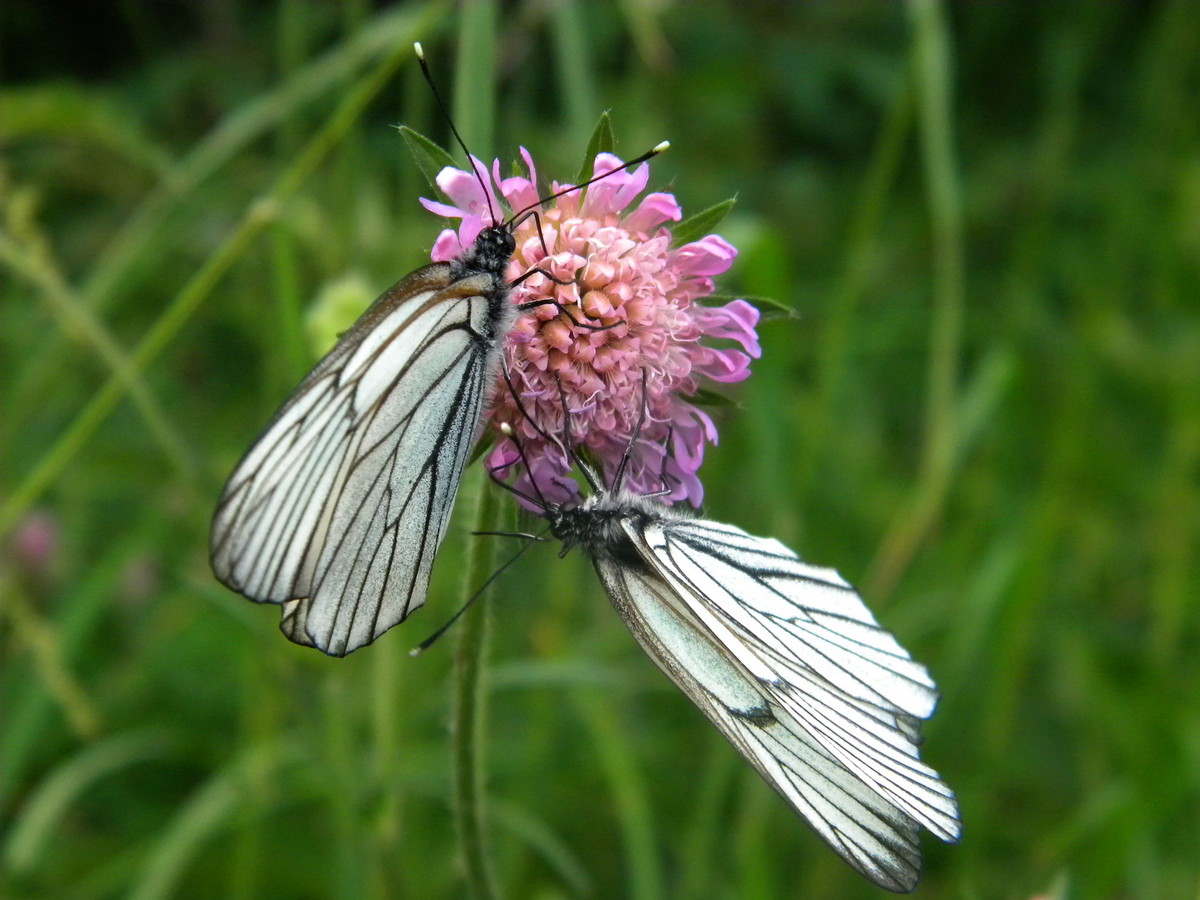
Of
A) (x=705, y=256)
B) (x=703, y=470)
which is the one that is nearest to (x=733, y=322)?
(x=705, y=256)

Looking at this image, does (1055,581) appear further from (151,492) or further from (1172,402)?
(151,492)

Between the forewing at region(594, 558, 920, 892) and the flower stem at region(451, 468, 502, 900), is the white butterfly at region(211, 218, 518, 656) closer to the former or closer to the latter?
the flower stem at region(451, 468, 502, 900)

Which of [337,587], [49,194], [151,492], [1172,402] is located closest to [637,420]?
[337,587]

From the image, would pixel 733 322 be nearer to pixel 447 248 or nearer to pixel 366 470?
pixel 447 248

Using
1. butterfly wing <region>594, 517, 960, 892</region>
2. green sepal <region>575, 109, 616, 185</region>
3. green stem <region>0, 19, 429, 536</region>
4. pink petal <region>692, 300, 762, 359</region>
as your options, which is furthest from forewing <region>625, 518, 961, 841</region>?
green stem <region>0, 19, 429, 536</region>

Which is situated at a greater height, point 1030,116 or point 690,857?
point 1030,116

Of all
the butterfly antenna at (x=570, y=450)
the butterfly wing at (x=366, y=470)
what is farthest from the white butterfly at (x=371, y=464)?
the butterfly antenna at (x=570, y=450)
